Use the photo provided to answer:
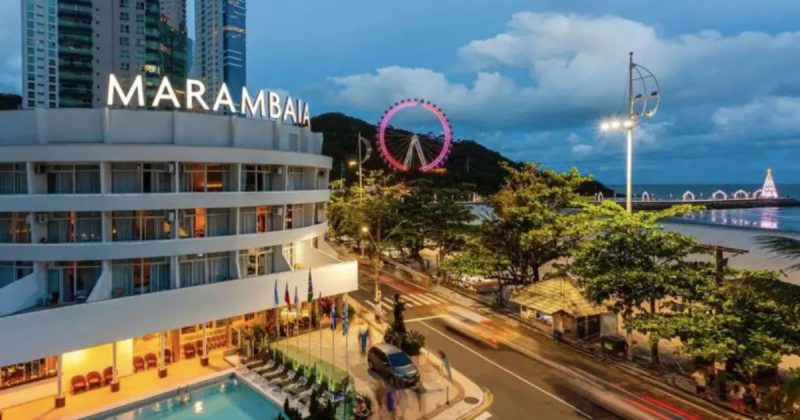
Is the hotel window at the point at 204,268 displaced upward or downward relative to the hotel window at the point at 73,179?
downward

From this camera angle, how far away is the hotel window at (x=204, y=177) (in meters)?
32.1

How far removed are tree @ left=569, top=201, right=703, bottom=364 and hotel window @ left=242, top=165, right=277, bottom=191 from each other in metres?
23.0

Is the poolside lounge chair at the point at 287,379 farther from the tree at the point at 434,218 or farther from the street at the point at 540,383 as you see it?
A: the tree at the point at 434,218

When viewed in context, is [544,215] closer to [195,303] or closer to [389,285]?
[389,285]

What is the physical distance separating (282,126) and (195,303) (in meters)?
15.5

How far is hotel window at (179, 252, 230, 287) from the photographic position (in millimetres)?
31547

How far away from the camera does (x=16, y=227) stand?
1144 inches

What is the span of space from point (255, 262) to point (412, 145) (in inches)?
1762

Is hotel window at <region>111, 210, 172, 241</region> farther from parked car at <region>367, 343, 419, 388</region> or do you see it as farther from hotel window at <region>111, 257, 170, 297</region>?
parked car at <region>367, 343, 419, 388</region>

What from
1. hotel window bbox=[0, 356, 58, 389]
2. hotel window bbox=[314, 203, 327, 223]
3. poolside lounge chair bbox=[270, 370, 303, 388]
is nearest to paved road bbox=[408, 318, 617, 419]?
poolside lounge chair bbox=[270, 370, 303, 388]

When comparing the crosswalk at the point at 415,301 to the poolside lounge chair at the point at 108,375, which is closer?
the poolside lounge chair at the point at 108,375

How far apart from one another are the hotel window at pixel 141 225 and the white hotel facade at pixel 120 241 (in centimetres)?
6

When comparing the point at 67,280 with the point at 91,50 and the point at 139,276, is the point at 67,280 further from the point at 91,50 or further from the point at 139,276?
the point at 91,50

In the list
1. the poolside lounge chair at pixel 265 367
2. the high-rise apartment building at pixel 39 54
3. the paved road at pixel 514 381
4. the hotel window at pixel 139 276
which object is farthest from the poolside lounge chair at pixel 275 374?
the high-rise apartment building at pixel 39 54
